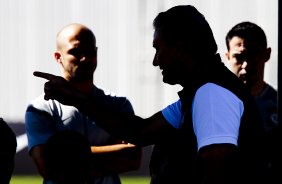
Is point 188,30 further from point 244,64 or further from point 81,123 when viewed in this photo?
point 244,64

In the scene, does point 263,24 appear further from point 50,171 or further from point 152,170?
point 152,170

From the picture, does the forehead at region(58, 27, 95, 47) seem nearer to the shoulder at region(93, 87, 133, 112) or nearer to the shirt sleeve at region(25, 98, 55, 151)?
the shoulder at region(93, 87, 133, 112)

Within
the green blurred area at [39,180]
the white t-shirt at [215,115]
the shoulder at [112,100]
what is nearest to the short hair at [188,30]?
the white t-shirt at [215,115]

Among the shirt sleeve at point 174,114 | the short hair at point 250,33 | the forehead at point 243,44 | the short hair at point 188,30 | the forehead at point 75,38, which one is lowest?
the shirt sleeve at point 174,114

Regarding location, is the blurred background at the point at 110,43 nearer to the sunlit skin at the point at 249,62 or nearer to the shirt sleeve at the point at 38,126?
the sunlit skin at the point at 249,62

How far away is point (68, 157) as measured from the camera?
377cm

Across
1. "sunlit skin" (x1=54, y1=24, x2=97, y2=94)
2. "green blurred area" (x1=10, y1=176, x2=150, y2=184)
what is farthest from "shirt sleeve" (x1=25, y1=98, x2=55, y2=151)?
"green blurred area" (x1=10, y1=176, x2=150, y2=184)

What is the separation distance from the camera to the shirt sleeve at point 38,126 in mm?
4367

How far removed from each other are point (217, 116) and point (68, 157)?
1232mm

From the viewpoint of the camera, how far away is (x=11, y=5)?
10.6m

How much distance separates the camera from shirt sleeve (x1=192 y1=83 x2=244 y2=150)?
271 centimetres

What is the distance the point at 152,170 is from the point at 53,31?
727 cm

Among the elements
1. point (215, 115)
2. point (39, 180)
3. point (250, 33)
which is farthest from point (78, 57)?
point (39, 180)

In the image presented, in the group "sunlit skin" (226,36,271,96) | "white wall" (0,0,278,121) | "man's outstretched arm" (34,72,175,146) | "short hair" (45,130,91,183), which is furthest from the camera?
"white wall" (0,0,278,121)
